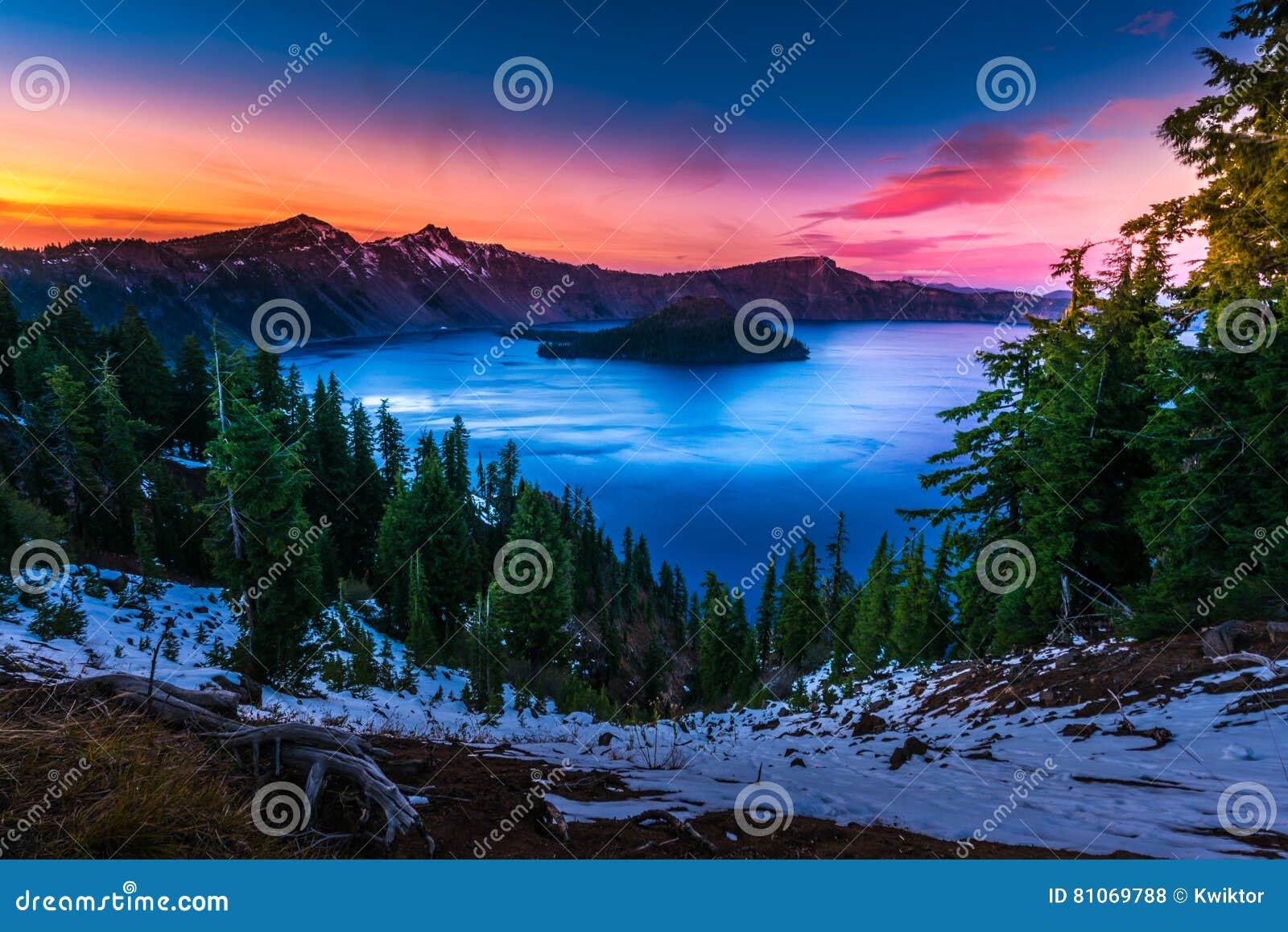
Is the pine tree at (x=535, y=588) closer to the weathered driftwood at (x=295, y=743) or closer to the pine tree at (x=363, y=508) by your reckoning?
the pine tree at (x=363, y=508)

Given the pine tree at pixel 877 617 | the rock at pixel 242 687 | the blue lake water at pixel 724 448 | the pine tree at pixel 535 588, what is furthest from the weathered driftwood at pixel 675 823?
the blue lake water at pixel 724 448

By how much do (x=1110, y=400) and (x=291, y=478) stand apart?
22093 mm

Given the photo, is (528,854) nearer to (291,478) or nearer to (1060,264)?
(291,478)

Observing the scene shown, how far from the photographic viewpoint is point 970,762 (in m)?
6.52

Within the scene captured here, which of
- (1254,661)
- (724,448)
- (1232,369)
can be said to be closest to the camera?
(1254,661)

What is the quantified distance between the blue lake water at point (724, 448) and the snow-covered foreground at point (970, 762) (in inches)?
3388

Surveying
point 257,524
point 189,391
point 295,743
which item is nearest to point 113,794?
point 295,743

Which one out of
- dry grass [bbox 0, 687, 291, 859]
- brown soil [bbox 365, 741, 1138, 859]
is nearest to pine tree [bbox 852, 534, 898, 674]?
brown soil [bbox 365, 741, 1138, 859]

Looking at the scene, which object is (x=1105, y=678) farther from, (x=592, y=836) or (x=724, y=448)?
(x=724, y=448)

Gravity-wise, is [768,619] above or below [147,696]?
below

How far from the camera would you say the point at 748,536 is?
106625 millimetres

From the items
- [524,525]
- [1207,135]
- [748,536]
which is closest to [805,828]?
[1207,135]

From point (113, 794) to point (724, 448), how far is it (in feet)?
473

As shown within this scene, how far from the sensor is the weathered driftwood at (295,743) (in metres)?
3.52
